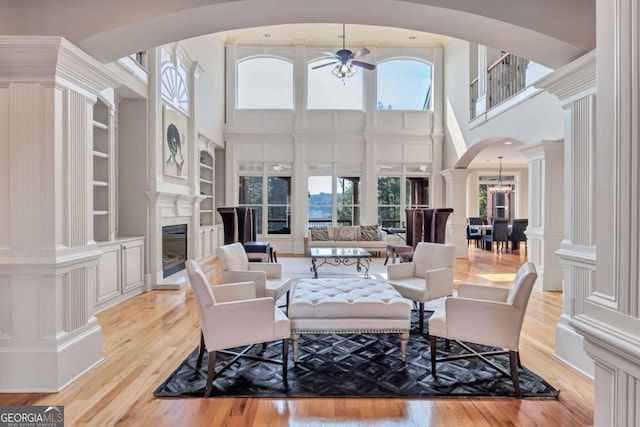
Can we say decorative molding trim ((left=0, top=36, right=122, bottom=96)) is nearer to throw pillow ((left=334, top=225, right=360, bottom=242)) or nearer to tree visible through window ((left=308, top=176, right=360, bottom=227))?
throw pillow ((left=334, top=225, right=360, bottom=242))

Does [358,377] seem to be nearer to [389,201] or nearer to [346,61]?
[346,61]

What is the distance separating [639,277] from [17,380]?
3443mm

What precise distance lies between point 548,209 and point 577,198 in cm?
332

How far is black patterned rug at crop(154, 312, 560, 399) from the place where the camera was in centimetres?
244

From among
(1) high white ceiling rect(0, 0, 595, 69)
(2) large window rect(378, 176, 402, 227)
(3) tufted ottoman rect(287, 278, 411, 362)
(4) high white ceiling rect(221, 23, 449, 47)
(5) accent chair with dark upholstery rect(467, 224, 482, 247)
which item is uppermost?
(4) high white ceiling rect(221, 23, 449, 47)

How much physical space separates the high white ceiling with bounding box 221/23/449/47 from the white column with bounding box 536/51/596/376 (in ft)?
23.7

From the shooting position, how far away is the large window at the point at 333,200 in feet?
32.8

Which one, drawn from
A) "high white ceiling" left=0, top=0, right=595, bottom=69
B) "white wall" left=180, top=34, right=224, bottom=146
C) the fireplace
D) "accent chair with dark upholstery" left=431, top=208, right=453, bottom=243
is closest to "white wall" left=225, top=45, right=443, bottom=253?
"white wall" left=180, top=34, right=224, bottom=146

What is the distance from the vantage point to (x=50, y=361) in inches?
96.6

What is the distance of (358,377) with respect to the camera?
266 centimetres

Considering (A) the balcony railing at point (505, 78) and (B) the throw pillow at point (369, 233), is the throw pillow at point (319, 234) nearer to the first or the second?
(B) the throw pillow at point (369, 233)

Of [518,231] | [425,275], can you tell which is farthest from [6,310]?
[518,231]

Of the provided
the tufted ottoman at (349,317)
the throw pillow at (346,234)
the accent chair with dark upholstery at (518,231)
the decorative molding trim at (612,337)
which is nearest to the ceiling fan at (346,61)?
the throw pillow at (346,234)

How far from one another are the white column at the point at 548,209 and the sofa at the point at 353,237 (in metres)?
3.56
